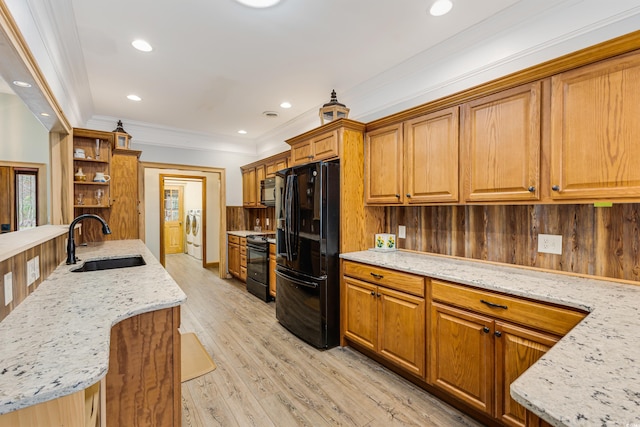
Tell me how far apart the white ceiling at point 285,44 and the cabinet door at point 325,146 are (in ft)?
2.14

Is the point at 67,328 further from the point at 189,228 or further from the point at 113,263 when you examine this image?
the point at 189,228

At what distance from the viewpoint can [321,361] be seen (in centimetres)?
256

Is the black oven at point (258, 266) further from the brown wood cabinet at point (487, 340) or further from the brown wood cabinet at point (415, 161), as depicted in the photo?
the brown wood cabinet at point (487, 340)

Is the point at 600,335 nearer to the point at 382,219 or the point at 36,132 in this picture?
the point at 382,219

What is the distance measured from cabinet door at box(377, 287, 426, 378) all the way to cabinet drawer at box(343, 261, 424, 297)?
53 mm

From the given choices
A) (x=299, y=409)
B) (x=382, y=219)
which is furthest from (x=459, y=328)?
(x=382, y=219)

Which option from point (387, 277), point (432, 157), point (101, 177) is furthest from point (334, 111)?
point (101, 177)

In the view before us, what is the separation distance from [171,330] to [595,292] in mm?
2134

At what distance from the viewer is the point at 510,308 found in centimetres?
162

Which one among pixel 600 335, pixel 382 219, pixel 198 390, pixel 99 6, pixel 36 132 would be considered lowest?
pixel 198 390

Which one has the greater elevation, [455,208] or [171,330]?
[455,208]

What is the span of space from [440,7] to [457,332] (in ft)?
7.23

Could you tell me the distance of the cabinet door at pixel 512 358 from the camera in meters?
1.52

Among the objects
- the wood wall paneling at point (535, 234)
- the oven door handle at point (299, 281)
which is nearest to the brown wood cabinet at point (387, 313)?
the oven door handle at point (299, 281)
